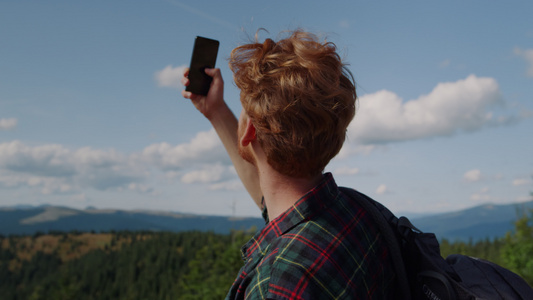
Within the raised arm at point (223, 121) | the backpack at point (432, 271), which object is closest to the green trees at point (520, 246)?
the raised arm at point (223, 121)

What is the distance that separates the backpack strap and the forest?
2602 cm

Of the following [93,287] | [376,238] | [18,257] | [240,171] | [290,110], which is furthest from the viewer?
[18,257]

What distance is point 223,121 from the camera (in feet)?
8.15

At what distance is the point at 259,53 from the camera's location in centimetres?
176

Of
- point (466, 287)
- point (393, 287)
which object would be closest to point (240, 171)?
point (393, 287)

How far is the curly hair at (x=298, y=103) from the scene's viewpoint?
1605mm

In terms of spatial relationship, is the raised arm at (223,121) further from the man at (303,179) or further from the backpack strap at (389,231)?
the backpack strap at (389,231)

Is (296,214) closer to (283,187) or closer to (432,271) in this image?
(283,187)

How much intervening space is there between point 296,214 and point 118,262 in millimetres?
92210

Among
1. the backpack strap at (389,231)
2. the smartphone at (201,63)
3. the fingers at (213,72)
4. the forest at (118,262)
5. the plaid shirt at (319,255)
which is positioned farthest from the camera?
the forest at (118,262)

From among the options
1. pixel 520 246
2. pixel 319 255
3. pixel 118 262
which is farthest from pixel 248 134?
pixel 118 262

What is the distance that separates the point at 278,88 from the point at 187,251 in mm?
82203

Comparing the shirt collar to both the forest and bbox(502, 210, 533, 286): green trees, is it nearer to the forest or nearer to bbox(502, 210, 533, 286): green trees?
bbox(502, 210, 533, 286): green trees

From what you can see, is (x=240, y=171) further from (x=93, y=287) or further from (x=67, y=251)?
(x=67, y=251)
